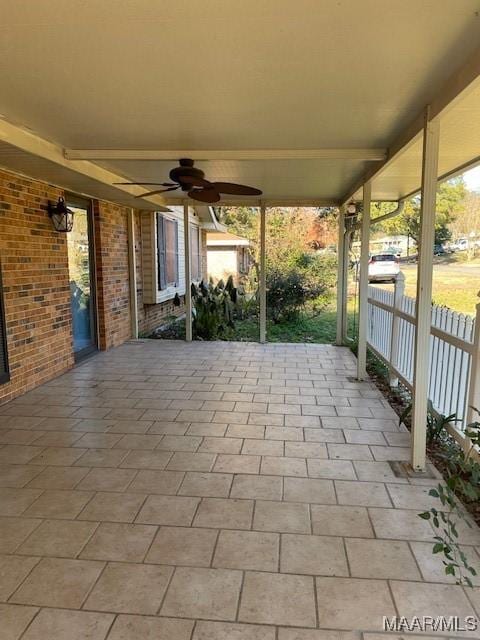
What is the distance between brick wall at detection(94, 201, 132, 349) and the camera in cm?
651

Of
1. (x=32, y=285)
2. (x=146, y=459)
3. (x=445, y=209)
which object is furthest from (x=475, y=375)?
(x=445, y=209)

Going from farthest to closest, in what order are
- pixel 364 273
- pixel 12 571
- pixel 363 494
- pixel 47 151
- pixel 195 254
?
1. pixel 195 254
2. pixel 364 273
3. pixel 47 151
4. pixel 363 494
5. pixel 12 571

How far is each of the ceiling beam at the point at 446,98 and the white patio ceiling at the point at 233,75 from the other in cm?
5

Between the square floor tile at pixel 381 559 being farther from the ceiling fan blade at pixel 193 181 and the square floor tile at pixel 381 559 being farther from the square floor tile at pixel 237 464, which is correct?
the ceiling fan blade at pixel 193 181

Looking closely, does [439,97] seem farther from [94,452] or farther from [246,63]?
[94,452]

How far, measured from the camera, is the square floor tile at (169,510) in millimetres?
2357

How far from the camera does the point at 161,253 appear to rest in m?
8.41

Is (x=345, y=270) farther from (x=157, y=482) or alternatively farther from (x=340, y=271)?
(x=157, y=482)

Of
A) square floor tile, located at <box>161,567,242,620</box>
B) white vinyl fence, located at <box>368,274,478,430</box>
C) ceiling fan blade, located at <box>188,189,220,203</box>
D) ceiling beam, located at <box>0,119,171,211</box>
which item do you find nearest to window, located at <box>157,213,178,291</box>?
ceiling beam, located at <box>0,119,171,211</box>

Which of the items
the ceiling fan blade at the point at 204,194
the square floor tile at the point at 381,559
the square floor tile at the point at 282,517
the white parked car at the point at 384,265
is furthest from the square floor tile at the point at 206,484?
the white parked car at the point at 384,265

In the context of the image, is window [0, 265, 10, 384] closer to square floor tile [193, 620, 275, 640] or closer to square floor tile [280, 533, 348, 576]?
square floor tile [280, 533, 348, 576]

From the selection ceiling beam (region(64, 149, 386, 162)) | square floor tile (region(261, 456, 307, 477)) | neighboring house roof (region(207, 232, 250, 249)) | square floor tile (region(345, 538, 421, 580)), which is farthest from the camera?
neighboring house roof (region(207, 232, 250, 249))

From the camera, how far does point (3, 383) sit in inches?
167

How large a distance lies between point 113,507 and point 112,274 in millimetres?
4935
